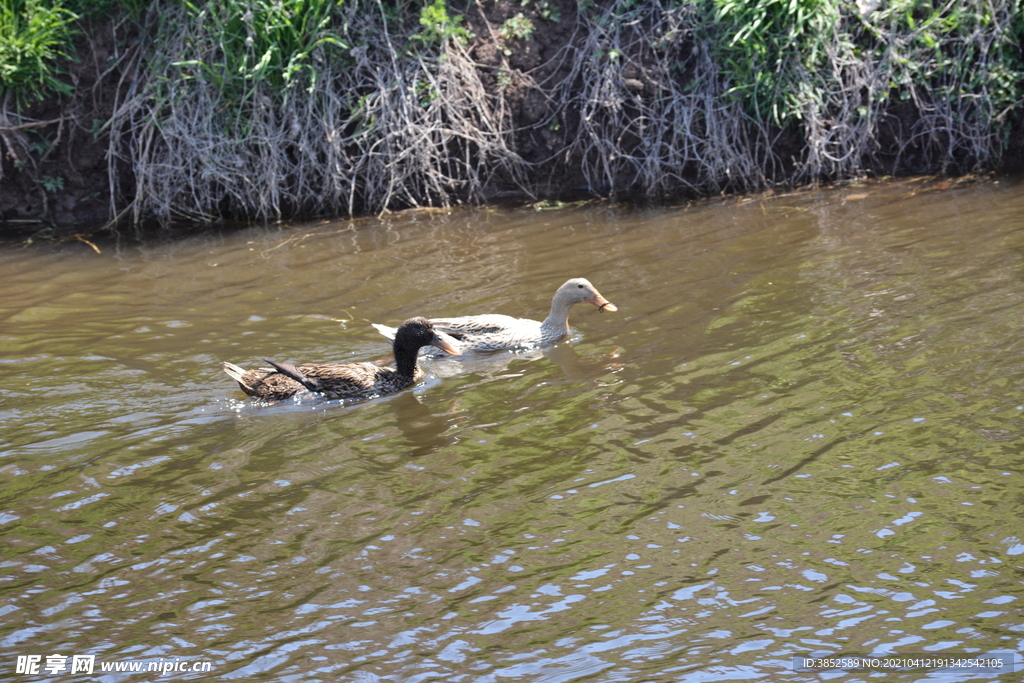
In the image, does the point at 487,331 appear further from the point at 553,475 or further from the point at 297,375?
the point at 553,475

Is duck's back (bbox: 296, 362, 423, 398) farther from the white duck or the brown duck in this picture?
the white duck

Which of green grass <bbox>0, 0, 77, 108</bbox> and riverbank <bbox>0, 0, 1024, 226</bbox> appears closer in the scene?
riverbank <bbox>0, 0, 1024, 226</bbox>

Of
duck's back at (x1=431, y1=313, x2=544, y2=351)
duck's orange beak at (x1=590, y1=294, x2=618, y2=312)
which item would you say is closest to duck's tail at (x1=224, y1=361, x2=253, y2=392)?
duck's back at (x1=431, y1=313, x2=544, y2=351)

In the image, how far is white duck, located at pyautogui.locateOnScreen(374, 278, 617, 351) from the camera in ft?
24.0

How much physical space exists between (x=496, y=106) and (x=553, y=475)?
6.94 metres

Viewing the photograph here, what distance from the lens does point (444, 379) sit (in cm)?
700

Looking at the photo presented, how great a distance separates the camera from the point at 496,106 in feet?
36.3

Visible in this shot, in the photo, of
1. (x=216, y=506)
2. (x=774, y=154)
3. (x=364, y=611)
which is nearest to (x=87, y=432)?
(x=216, y=506)

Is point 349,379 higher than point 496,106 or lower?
lower

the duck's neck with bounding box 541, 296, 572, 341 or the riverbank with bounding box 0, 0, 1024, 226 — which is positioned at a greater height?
the riverbank with bounding box 0, 0, 1024, 226

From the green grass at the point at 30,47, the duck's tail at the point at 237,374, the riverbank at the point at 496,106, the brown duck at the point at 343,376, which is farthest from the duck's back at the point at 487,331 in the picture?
the green grass at the point at 30,47

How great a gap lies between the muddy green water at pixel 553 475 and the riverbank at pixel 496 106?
217cm

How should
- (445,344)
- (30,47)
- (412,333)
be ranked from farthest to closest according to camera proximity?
(30,47), (445,344), (412,333)

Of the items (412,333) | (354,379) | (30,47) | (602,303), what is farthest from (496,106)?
(354,379)
